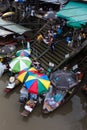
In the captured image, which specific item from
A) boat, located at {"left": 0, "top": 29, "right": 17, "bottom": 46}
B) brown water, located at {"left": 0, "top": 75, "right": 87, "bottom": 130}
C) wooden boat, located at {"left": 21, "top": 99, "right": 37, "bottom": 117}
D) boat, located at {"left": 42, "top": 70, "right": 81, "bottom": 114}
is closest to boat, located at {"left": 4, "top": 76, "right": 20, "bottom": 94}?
brown water, located at {"left": 0, "top": 75, "right": 87, "bottom": 130}

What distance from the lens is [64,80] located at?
1386 cm

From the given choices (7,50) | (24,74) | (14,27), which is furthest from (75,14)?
(14,27)

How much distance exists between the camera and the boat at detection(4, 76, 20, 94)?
14998 millimetres

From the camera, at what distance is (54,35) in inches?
723

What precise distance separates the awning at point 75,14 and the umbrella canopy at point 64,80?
12.5 ft

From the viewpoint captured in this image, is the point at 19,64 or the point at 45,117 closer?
the point at 45,117

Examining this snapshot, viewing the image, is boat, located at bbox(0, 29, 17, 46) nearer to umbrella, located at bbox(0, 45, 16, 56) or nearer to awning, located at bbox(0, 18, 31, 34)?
→ awning, located at bbox(0, 18, 31, 34)

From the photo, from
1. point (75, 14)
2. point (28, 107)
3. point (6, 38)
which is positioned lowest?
point (28, 107)

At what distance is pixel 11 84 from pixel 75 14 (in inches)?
284

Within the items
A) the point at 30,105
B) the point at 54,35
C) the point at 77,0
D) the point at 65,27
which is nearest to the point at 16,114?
the point at 30,105

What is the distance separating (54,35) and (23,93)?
21.2 ft

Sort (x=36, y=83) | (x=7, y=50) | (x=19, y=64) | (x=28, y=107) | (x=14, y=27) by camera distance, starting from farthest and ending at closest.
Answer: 1. (x=14, y=27)
2. (x=7, y=50)
3. (x=19, y=64)
4. (x=36, y=83)
5. (x=28, y=107)

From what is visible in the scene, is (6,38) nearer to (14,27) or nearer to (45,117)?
(14,27)

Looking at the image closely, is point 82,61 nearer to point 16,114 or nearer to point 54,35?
point 54,35
